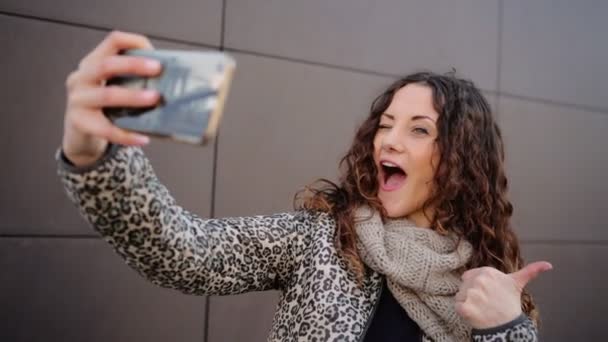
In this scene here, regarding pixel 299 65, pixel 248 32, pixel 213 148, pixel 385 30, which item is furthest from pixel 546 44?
pixel 213 148

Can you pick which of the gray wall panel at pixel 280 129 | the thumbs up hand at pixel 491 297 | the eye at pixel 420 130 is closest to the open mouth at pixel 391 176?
the eye at pixel 420 130

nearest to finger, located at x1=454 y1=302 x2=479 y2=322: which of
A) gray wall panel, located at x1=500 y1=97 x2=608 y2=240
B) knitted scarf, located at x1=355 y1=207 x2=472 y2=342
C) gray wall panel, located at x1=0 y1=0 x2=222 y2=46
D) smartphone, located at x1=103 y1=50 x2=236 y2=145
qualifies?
knitted scarf, located at x1=355 y1=207 x2=472 y2=342

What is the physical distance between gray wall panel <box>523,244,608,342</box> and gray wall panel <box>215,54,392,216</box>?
6.58 feet

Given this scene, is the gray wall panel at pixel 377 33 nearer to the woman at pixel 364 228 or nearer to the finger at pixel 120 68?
the woman at pixel 364 228

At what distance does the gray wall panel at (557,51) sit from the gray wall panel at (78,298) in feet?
10.0

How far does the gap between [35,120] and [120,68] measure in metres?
1.88

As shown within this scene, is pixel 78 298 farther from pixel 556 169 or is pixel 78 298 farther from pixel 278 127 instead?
pixel 556 169

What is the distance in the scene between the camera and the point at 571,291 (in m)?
4.50

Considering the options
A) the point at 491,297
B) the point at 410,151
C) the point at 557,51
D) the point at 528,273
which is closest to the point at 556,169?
the point at 557,51

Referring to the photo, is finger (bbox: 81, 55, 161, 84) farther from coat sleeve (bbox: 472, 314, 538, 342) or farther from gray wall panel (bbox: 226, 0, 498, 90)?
gray wall panel (bbox: 226, 0, 498, 90)

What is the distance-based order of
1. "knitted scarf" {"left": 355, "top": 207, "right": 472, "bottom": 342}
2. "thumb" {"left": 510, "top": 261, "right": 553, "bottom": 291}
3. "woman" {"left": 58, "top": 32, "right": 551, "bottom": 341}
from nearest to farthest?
"woman" {"left": 58, "top": 32, "right": 551, "bottom": 341} → "thumb" {"left": 510, "top": 261, "right": 553, "bottom": 291} → "knitted scarf" {"left": 355, "top": 207, "right": 472, "bottom": 342}

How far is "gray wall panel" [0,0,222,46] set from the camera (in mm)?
2455

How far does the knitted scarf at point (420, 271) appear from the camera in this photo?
4.90 ft

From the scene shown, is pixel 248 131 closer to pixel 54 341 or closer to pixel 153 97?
pixel 54 341
